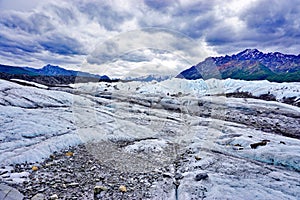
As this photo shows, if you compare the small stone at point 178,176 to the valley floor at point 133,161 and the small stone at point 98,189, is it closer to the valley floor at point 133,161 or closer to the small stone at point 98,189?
the valley floor at point 133,161

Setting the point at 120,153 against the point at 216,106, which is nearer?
the point at 120,153

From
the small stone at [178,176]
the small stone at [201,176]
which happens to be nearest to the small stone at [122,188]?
the small stone at [178,176]

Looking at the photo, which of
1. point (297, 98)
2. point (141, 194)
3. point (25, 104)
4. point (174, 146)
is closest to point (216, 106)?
point (297, 98)

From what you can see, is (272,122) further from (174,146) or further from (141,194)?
(141,194)

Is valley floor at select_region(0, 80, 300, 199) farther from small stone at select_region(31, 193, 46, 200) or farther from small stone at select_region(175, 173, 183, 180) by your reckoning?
small stone at select_region(31, 193, 46, 200)

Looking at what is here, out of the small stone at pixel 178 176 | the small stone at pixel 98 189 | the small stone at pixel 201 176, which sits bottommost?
the small stone at pixel 98 189

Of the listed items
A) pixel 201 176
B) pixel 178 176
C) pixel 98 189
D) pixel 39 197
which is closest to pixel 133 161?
pixel 178 176

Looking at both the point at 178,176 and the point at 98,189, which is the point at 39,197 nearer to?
the point at 98,189

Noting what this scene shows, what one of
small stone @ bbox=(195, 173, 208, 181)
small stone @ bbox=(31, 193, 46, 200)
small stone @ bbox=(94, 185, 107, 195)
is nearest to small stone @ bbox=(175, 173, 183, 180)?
small stone @ bbox=(195, 173, 208, 181)

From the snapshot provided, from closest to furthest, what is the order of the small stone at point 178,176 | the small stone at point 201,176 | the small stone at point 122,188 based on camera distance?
the small stone at point 122,188 < the small stone at point 201,176 < the small stone at point 178,176

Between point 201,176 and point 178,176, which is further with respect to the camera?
point 178,176

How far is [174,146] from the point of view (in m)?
13.4

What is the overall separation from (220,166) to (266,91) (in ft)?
192

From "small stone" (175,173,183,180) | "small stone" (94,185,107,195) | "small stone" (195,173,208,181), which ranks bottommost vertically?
"small stone" (94,185,107,195)
